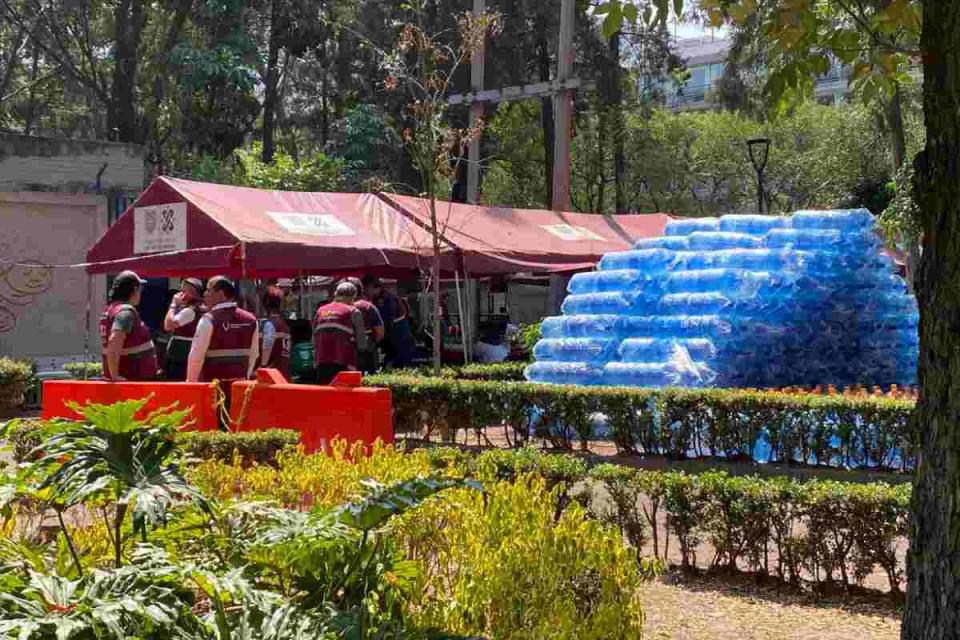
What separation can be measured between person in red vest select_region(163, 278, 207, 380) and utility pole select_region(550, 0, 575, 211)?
12943mm

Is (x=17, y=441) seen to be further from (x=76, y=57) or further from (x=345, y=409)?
(x=76, y=57)

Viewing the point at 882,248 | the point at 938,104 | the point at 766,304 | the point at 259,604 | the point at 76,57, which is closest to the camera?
the point at 938,104

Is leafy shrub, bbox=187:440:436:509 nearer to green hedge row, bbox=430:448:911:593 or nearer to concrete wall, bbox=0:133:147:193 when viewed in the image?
green hedge row, bbox=430:448:911:593

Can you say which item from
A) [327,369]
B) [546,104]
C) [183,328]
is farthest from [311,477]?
[546,104]

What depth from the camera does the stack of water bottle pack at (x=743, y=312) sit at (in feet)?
45.1

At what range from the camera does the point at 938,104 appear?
307 cm

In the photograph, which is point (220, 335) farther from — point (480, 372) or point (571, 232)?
point (571, 232)

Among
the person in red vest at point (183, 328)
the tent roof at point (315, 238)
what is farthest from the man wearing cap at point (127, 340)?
the tent roof at point (315, 238)

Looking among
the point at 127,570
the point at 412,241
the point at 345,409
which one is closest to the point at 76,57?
the point at 412,241

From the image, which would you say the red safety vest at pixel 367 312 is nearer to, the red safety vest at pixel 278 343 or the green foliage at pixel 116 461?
the red safety vest at pixel 278 343

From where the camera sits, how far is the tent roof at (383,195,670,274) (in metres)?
17.9

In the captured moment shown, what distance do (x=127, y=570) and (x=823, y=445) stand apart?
28.6ft

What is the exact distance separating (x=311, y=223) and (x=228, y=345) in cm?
720

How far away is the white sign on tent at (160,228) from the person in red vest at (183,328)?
16.0 feet
